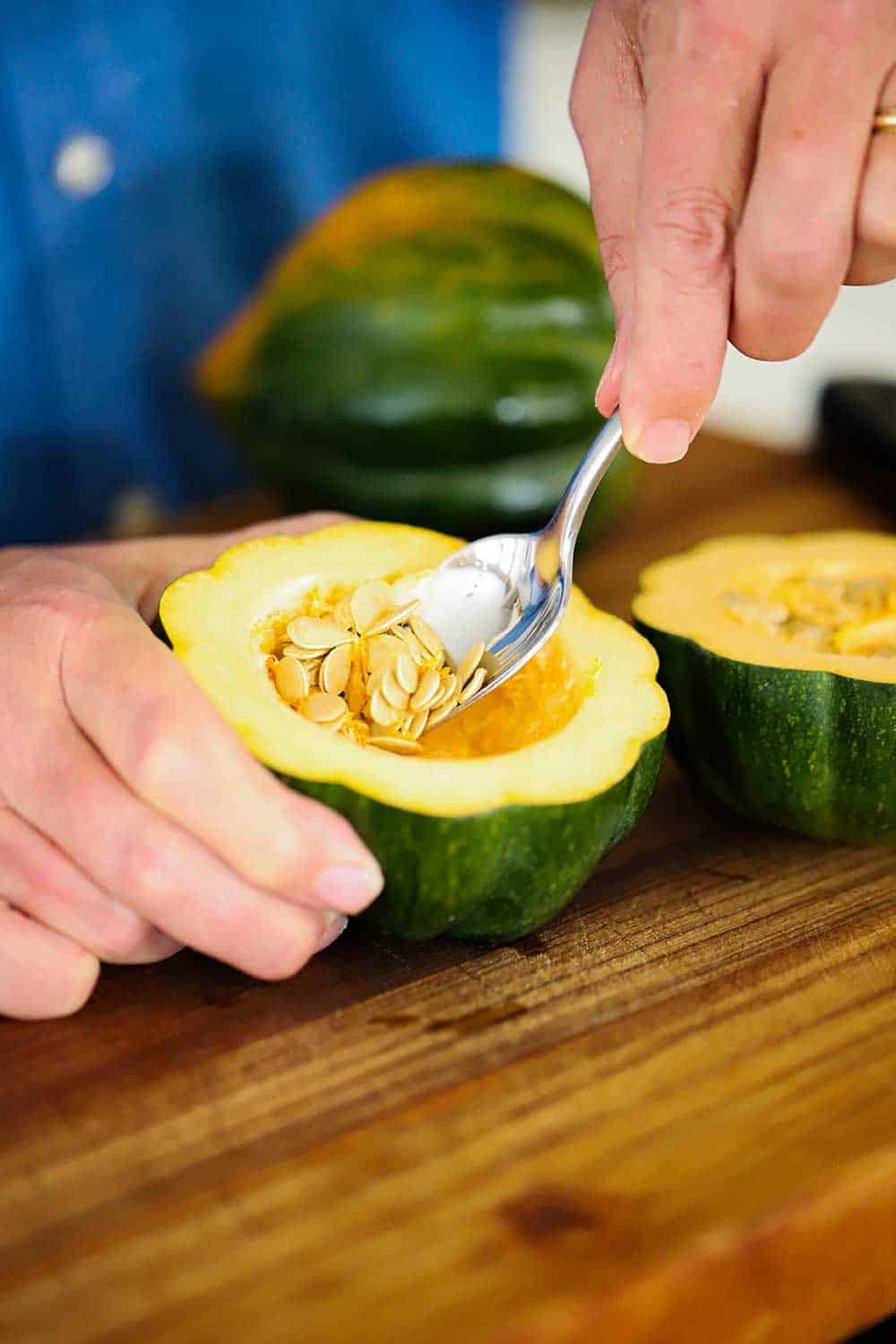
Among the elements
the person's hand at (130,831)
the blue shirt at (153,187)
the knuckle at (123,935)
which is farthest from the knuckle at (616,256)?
the blue shirt at (153,187)

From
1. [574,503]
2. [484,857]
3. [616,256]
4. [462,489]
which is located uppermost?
[616,256]

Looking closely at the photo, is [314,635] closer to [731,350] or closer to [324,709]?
[324,709]

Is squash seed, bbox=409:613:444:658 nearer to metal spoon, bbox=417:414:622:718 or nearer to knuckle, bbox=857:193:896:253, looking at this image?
metal spoon, bbox=417:414:622:718

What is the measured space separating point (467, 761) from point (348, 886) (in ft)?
0.41

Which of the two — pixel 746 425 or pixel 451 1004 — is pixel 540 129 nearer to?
pixel 746 425

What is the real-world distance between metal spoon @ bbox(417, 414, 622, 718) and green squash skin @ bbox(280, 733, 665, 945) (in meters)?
0.14

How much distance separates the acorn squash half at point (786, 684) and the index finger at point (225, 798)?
359mm

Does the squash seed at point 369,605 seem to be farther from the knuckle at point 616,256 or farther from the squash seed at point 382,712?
the knuckle at point 616,256

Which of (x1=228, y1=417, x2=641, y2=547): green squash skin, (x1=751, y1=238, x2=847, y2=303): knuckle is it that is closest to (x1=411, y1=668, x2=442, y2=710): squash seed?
(x1=751, y1=238, x2=847, y2=303): knuckle

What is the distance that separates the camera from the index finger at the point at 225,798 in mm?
842

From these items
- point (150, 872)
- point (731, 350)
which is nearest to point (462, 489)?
point (150, 872)

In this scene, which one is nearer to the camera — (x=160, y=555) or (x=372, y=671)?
(x=372, y=671)

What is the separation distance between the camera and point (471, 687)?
1.02 m

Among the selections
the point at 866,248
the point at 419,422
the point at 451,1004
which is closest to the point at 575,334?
the point at 419,422
